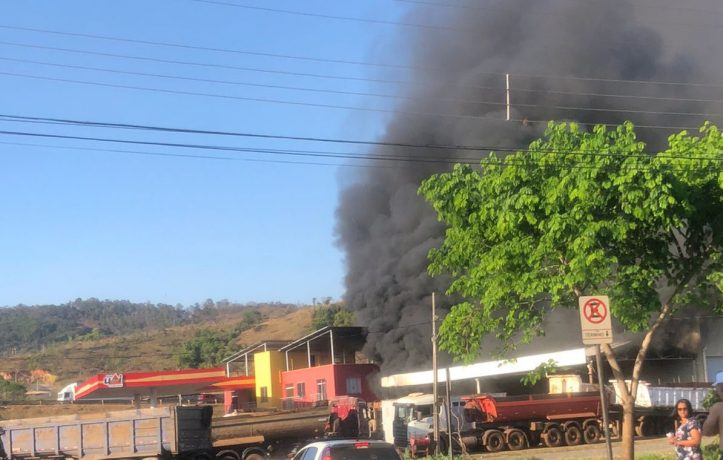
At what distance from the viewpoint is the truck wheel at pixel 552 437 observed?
3088cm

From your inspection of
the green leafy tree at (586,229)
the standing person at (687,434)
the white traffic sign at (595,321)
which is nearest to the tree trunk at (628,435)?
the green leafy tree at (586,229)

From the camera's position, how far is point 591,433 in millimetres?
31594

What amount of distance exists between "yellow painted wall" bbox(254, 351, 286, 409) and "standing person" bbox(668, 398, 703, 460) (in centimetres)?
4848

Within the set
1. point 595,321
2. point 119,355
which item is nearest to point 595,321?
point 595,321

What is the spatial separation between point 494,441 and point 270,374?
30.3 metres

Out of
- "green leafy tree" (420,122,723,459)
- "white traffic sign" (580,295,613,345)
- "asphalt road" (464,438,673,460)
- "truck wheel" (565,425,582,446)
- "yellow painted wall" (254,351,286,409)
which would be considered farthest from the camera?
"yellow painted wall" (254,351,286,409)

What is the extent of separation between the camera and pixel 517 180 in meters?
14.3

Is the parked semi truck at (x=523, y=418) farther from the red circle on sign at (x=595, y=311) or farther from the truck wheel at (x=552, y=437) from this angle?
the red circle on sign at (x=595, y=311)

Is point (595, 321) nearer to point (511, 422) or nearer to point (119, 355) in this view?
point (511, 422)

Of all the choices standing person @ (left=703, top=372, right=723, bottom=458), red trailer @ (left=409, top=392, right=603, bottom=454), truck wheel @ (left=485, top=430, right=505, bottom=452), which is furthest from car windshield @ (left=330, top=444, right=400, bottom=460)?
truck wheel @ (left=485, top=430, right=505, bottom=452)

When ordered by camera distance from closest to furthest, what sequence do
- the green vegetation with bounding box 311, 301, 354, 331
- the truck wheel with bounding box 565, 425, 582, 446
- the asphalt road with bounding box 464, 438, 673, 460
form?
1. the asphalt road with bounding box 464, 438, 673, 460
2. the truck wheel with bounding box 565, 425, 582, 446
3. the green vegetation with bounding box 311, 301, 354, 331

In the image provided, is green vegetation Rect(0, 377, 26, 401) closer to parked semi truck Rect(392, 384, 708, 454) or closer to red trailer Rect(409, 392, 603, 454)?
parked semi truck Rect(392, 384, 708, 454)

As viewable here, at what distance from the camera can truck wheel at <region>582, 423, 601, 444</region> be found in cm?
3145

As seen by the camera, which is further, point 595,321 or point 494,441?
point 494,441
